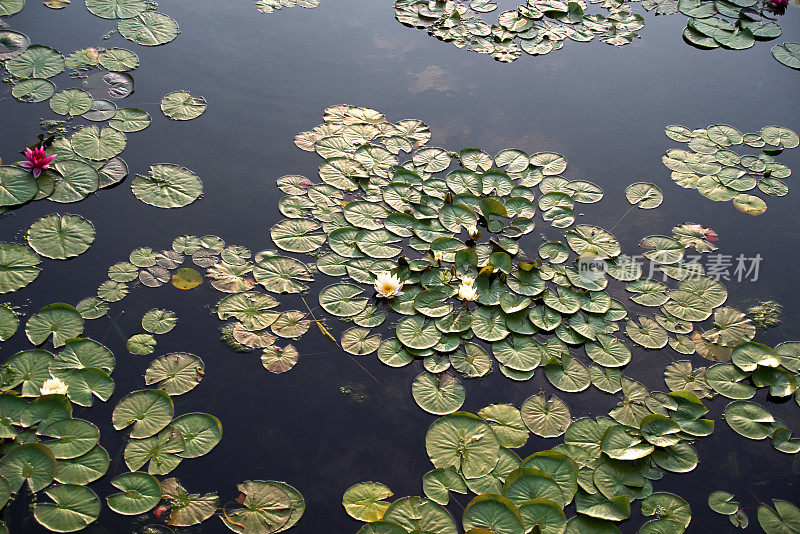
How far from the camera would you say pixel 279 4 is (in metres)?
5.79

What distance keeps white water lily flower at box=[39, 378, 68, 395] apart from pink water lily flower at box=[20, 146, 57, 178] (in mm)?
1694

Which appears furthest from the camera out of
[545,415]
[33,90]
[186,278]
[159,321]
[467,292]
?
[33,90]

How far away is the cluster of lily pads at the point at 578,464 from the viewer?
2.57 meters

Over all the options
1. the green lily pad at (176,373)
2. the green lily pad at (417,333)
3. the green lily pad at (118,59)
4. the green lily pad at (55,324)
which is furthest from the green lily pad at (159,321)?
the green lily pad at (118,59)

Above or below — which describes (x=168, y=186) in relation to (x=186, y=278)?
above

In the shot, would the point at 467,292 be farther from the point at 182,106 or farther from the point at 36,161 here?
the point at 36,161

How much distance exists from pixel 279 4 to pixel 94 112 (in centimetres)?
221

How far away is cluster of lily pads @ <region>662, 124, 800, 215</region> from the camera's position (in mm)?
4375

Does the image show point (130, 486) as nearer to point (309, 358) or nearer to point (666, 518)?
point (309, 358)

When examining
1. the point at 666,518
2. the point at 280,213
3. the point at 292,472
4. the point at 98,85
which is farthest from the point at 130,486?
the point at 98,85

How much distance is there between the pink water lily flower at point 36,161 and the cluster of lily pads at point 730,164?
4.34 metres

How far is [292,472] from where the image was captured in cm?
272

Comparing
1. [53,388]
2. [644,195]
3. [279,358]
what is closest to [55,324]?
[53,388]

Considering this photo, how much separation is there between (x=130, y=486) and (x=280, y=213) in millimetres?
1867
